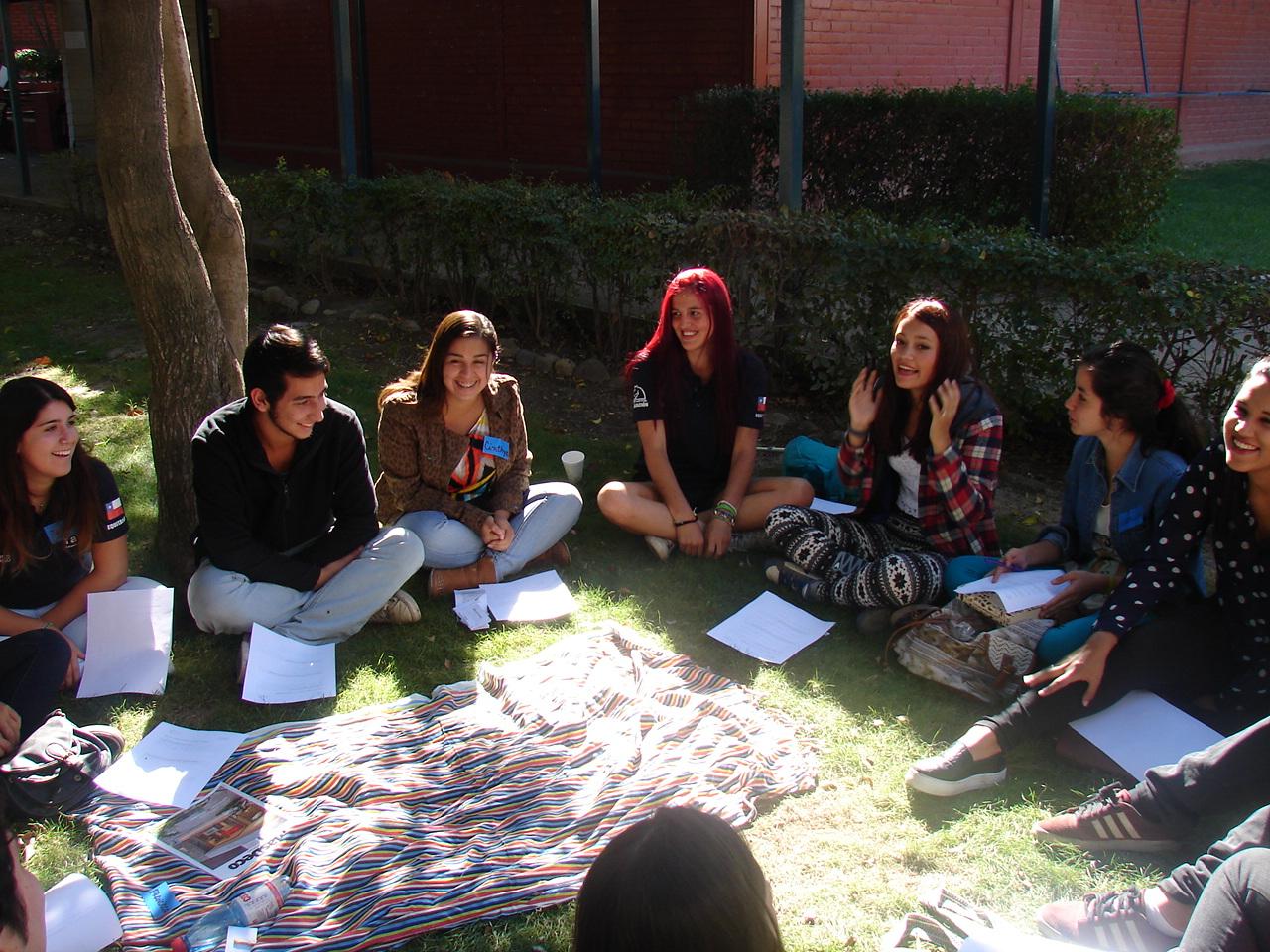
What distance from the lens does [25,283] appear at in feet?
33.8

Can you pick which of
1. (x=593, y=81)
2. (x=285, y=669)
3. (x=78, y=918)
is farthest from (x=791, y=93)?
(x=78, y=918)

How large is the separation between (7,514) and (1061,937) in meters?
3.29

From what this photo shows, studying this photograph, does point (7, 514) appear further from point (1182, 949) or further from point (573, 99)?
point (573, 99)

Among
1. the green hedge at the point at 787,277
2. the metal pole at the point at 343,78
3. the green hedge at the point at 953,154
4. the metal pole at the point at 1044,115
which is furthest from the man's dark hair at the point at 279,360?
the green hedge at the point at 953,154

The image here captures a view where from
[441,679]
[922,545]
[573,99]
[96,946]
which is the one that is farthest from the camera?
[573,99]

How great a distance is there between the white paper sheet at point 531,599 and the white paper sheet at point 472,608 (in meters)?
0.03

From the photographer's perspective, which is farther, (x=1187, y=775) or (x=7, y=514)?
(x=7, y=514)

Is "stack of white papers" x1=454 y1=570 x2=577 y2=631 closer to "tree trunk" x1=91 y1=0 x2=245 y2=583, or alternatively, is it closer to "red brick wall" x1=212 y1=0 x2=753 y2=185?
"tree trunk" x1=91 y1=0 x2=245 y2=583

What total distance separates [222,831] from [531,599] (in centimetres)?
172

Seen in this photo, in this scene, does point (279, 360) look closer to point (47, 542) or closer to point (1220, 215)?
point (47, 542)

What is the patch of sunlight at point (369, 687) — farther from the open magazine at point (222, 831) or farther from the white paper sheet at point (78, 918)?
the white paper sheet at point (78, 918)

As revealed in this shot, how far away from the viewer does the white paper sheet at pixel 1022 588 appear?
12.6 ft

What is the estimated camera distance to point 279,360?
3.90 m

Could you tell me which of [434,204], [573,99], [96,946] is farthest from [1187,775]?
[573,99]
